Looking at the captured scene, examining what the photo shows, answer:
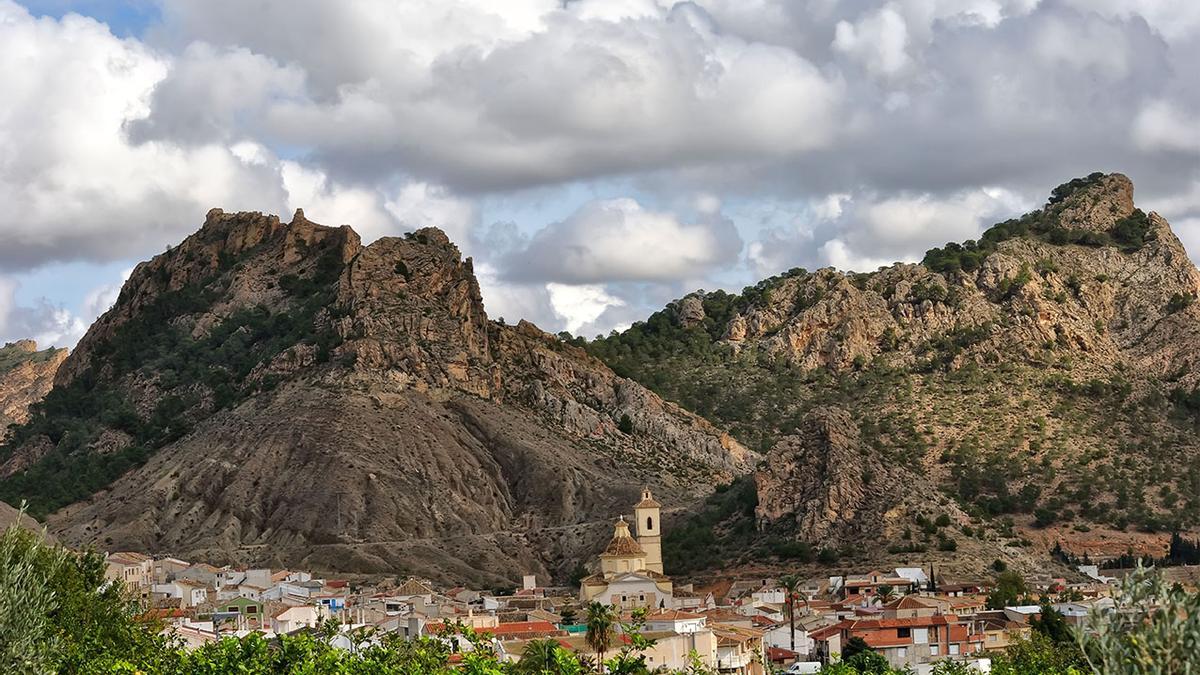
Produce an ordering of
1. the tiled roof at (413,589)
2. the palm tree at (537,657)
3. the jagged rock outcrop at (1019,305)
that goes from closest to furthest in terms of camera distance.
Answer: the palm tree at (537,657) → the tiled roof at (413,589) → the jagged rock outcrop at (1019,305)

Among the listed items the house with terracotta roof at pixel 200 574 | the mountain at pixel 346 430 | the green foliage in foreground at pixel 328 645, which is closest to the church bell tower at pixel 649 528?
the mountain at pixel 346 430

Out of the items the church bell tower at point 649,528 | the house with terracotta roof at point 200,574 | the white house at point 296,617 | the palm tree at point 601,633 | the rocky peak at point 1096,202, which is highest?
the rocky peak at point 1096,202

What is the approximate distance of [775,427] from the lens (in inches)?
6639

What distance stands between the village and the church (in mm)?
90

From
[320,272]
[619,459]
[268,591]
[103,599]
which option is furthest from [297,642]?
[320,272]

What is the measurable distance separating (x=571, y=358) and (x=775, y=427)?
66.2 feet

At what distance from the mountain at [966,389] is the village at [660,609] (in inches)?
430

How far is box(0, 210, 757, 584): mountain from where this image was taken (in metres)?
138

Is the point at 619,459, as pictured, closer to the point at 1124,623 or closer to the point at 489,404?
the point at 489,404

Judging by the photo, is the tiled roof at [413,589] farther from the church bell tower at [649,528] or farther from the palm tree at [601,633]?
the palm tree at [601,633]

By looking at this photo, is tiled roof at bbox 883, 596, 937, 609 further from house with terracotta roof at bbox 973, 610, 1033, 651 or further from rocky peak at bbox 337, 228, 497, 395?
rocky peak at bbox 337, 228, 497, 395

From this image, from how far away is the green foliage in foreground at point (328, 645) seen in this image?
22.4 meters

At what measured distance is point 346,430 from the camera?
14488 cm

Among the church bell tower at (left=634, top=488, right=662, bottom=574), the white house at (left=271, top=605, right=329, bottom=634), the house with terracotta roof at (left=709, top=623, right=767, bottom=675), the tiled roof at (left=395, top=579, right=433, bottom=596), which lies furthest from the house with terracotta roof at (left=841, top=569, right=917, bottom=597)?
the white house at (left=271, top=605, right=329, bottom=634)
